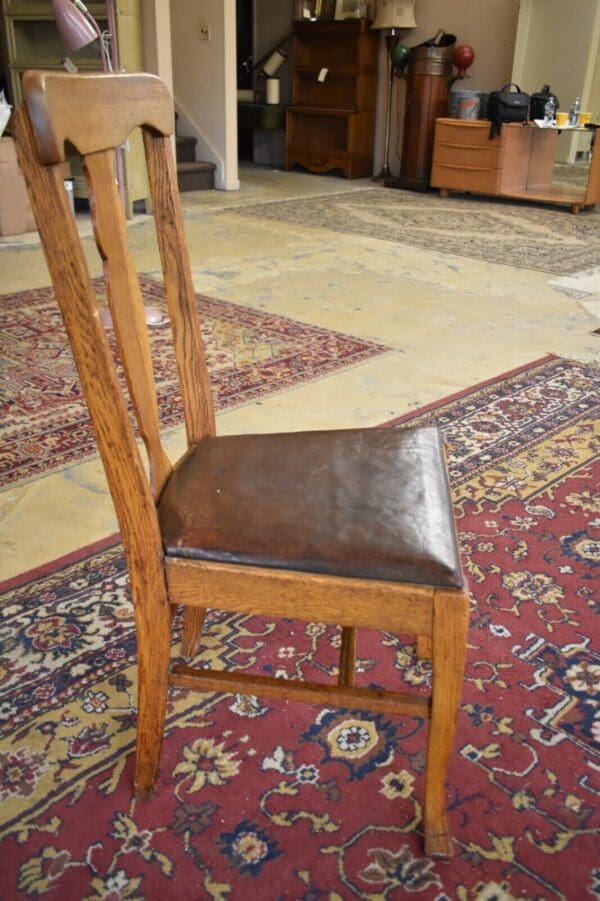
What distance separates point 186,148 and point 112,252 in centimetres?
685

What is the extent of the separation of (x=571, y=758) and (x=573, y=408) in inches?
62.8

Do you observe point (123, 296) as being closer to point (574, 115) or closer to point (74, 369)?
point (74, 369)

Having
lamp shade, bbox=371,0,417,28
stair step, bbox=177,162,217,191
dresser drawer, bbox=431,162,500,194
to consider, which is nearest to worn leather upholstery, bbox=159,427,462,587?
dresser drawer, bbox=431,162,500,194

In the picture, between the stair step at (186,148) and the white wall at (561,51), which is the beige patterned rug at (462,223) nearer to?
the white wall at (561,51)

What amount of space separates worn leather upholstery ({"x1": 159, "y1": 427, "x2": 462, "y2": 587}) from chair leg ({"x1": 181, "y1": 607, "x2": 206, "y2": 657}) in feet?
1.15

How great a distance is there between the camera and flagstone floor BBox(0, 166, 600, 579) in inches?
82.5

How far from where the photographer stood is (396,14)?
7.41 meters

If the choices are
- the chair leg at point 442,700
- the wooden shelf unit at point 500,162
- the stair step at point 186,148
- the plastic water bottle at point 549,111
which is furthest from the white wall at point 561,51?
the chair leg at point 442,700

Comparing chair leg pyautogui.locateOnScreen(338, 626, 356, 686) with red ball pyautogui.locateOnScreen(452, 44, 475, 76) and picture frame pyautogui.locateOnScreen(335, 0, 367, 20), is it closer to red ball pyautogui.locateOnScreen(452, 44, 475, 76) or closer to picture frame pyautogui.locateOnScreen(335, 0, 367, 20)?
red ball pyautogui.locateOnScreen(452, 44, 475, 76)

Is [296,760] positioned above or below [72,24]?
below

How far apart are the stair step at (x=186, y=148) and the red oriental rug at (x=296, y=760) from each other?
621 centimetres

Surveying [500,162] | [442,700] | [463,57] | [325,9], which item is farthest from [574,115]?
[442,700]

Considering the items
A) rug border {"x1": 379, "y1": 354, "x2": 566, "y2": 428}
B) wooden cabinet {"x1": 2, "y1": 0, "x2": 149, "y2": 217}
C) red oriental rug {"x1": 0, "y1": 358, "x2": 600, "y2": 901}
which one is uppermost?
wooden cabinet {"x1": 2, "y1": 0, "x2": 149, "y2": 217}

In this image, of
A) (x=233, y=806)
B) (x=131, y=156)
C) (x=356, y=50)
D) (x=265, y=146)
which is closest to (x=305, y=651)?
(x=233, y=806)
